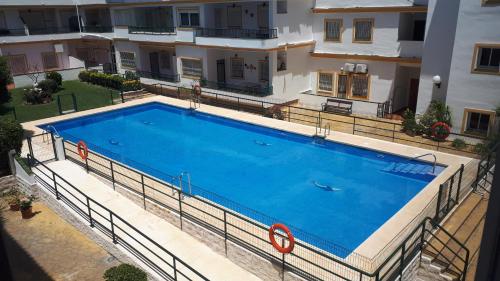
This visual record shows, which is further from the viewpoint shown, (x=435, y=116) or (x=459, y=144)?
(x=435, y=116)

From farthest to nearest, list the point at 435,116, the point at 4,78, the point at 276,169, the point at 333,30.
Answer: the point at 4,78, the point at 333,30, the point at 435,116, the point at 276,169

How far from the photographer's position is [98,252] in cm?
1357

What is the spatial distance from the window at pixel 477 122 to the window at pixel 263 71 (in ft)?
44.8

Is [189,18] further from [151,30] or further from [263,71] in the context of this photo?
[263,71]

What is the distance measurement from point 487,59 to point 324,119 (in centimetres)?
943

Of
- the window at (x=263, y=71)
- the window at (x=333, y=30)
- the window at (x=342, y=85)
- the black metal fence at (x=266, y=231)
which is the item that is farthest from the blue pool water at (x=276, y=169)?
the window at (x=333, y=30)

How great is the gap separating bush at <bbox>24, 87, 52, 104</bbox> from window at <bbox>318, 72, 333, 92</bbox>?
67.4ft

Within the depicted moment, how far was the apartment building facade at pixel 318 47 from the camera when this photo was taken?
21.1m

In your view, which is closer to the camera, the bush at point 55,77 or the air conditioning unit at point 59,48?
the bush at point 55,77

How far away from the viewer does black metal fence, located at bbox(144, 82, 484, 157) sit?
20.3 m

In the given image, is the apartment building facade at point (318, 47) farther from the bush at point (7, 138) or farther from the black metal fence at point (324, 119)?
the bush at point (7, 138)

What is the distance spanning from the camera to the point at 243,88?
29406 mm

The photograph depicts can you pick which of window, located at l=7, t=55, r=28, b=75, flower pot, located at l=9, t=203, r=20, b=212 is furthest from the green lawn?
flower pot, located at l=9, t=203, r=20, b=212


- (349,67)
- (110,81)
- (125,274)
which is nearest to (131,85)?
(110,81)
